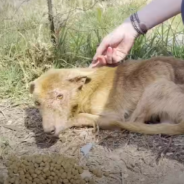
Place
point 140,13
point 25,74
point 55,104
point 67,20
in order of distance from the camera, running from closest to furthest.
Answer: point 140,13, point 55,104, point 25,74, point 67,20

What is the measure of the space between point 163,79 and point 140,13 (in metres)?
0.84

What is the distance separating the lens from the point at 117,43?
140 inches

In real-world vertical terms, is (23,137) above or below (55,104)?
below

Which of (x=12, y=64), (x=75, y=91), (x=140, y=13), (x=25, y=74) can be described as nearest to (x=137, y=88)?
(x=75, y=91)

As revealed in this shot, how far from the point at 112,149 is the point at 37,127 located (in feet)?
3.02

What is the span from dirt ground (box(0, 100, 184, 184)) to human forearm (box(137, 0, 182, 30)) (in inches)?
42.1

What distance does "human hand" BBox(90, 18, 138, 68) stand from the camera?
3.49m

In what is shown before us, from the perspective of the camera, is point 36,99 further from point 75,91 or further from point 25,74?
point 25,74

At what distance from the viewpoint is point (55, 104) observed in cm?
378

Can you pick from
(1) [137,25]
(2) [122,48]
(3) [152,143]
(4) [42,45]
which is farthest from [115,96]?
(4) [42,45]

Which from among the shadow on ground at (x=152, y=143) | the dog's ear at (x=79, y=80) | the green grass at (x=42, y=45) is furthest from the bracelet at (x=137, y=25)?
the green grass at (x=42, y=45)

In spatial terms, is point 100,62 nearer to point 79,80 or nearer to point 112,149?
point 79,80

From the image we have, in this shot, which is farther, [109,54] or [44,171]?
[109,54]

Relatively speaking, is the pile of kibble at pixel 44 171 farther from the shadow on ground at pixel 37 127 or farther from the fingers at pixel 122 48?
the fingers at pixel 122 48
